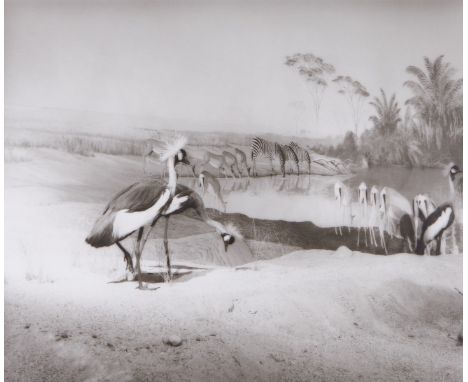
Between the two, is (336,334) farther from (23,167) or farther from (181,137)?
(23,167)

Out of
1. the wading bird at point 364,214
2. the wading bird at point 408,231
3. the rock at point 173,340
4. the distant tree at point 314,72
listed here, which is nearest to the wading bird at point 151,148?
the distant tree at point 314,72

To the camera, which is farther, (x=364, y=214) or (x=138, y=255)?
(x=364, y=214)

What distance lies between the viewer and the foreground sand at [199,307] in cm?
339

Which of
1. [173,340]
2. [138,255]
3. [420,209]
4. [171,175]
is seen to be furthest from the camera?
[420,209]

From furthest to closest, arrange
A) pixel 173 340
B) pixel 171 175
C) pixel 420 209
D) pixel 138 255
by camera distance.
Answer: pixel 420 209, pixel 171 175, pixel 138 255, pixel 173 340

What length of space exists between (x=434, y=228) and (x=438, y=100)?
109 cm

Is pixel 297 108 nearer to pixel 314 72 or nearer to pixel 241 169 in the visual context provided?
pixel 314 72

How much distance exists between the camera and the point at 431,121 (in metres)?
3.95

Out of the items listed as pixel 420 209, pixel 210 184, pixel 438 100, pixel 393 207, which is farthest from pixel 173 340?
pixel 438 100

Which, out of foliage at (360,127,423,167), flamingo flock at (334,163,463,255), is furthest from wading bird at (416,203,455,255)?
foliage at (360,127,423,167)

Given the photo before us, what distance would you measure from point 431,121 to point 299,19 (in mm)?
1406

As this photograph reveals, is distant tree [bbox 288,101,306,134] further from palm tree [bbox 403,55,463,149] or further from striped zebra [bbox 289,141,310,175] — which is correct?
palm tree [bbox 403,55,463,149]

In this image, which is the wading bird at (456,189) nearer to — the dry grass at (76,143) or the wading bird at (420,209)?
the wading bird at (420,209)

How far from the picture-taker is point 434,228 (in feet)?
12.7
